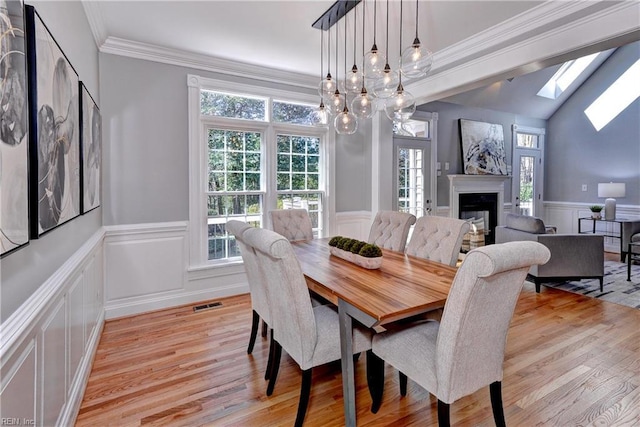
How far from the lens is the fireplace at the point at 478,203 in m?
5.86

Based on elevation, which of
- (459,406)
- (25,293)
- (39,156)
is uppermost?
(39,156)

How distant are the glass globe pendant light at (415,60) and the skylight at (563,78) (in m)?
5.68

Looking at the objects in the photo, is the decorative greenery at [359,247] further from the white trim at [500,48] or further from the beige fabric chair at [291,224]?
the white trim at [500,48]

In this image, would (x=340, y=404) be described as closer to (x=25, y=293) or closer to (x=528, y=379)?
(x=528, y=379)

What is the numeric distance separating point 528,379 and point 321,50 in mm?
3369

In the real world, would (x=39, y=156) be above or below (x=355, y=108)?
below

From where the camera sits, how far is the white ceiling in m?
2.62

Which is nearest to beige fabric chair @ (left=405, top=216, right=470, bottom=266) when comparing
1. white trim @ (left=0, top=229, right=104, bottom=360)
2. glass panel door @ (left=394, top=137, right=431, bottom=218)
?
white trim @ (left=0, top=229, right=104, bottom=360)

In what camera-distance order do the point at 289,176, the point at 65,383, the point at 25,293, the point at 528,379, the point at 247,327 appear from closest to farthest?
the point at 25,293 → the point at 65,383 → the point at 528,379 → the point at 247,327 → the point at 289,176

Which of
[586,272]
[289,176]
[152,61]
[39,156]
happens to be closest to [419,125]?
[289,176]

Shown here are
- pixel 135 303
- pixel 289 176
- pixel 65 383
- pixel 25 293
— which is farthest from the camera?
pixel 289 176

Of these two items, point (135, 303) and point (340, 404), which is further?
point (135, 303)

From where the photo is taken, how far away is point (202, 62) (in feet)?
11.9

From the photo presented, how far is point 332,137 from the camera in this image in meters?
4.50
